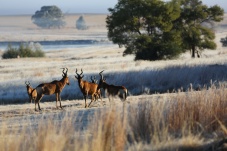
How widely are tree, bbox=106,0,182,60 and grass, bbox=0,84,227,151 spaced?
105 ft

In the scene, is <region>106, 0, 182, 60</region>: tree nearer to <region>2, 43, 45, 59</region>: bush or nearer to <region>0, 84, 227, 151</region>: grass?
<region>2, 43, 45, 59</region>: bush

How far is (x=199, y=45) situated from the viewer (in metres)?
48.0

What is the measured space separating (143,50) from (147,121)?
110 ft

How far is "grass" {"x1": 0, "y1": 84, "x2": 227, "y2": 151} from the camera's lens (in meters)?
8.29

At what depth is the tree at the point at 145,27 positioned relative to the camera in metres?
43.3

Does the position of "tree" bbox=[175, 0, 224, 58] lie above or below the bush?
above

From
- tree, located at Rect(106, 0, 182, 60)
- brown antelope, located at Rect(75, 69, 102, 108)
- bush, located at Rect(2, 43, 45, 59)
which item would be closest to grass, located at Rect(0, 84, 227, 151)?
brown antelope, located at Rect(75, 69, 102, 108)

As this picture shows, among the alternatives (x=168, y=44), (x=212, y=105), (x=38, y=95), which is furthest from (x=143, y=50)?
(x=212, y=105)

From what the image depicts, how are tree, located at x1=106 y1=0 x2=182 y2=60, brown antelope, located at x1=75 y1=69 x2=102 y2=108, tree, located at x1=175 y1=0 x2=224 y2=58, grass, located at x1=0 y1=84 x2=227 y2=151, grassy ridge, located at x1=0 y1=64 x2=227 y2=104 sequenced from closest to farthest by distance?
1. grass, located at x1=0 y1=84 x2=227 y2=151
2. brown antelope, located at x1=75 y1=69 x2=102 y2=108
3. grassy ridge, located at x1=0 y1=64 x2=227 y2=104
4. tree, located at x1=106 y1=0 x2=182 y2=60
5. tree, located at x1=175 y1=0 x2=224 y2=58

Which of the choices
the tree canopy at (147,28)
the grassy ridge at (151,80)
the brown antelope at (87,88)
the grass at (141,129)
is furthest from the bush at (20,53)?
the grass at (141,129)

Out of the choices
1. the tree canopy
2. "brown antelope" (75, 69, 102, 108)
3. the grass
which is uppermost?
the tree canopy

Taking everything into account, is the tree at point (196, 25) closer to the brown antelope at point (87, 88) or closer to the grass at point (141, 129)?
the brown antelope at point (87, 88)

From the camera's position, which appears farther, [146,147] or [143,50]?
[143,50]

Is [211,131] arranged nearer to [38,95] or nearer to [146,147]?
[146,147]
